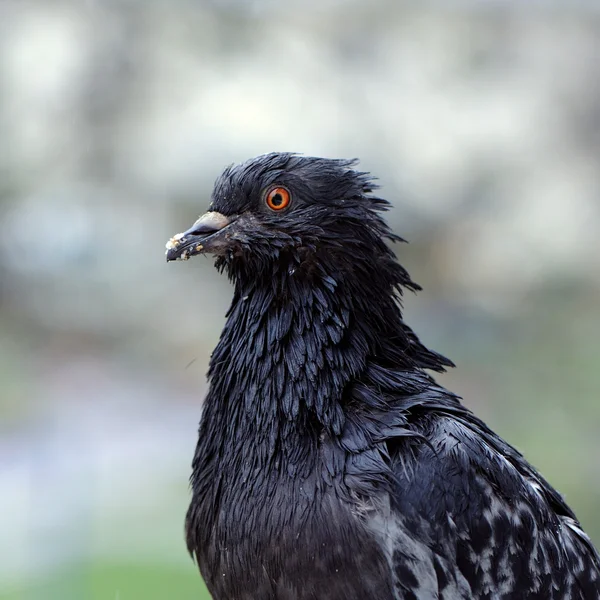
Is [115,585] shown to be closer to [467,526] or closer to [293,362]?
[293,362]

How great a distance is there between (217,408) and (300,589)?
88 centimetres

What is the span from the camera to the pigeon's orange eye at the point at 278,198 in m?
3.62

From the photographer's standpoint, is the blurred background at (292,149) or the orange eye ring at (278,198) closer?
the orange eye ring at (278,198)

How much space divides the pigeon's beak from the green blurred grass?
13.2ft

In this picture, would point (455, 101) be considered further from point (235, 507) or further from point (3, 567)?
point (235, 507)

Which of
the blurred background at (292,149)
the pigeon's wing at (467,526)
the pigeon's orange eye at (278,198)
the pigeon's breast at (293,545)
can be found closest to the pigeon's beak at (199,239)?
the pigeon's orange eye at (278,198)

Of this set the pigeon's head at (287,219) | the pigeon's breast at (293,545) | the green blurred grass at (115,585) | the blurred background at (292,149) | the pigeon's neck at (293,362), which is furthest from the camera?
the blurred background at (292,149)

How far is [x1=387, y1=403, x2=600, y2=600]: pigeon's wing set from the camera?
3205 millimetres

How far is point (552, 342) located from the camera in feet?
36.0

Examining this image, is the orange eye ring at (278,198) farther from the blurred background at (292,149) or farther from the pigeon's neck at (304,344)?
the blurred background at (292,149)

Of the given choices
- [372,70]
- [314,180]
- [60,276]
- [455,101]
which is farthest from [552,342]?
[314,180]

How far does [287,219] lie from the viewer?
11.7 feet

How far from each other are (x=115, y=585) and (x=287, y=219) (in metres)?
4.61

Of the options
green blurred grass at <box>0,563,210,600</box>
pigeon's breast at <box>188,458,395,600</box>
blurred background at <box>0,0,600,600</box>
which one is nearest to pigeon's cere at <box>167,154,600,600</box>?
pigeon's breast at <box>188,458,395,600</box>
